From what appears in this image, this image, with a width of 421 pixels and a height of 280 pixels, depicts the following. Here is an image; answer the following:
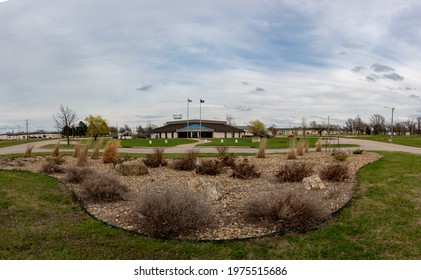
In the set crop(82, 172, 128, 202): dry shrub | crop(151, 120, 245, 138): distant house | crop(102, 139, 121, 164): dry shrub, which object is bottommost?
crop(82, 172, 128, 202): dry shrub

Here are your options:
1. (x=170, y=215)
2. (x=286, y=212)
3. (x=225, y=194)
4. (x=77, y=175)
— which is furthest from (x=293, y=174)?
(x=77, y=175)

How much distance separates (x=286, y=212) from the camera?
4266 mm

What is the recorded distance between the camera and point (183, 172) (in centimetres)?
943

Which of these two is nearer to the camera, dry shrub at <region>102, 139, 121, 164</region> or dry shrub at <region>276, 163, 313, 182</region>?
dry shrub at <region>276, 163, 313, 182</region>

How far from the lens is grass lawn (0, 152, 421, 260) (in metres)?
3.46

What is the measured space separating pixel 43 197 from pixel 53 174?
3.36 m

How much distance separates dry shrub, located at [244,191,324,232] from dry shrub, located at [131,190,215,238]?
731 millimetres

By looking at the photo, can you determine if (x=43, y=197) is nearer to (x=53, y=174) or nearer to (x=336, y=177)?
(x=53, y=174)

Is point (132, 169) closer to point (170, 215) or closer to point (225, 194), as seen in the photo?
point (225, 194)

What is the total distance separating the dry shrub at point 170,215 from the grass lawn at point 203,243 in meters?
0.24

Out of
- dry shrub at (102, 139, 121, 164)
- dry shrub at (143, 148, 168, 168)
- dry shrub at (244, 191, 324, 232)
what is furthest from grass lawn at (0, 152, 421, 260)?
dry shrub at (102, 139, 121, 164)

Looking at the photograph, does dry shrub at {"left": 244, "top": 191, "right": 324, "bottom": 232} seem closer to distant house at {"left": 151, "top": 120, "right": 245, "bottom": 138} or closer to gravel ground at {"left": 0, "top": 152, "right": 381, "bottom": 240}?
gravel ground at {"left": 0, "top": 152, "right": 381, "bottom": 240}

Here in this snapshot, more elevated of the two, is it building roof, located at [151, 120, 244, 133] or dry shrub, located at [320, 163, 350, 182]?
building roof, located at [151, 120, 244, 133]

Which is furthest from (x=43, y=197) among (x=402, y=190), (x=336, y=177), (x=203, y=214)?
(x=402, y=190)
